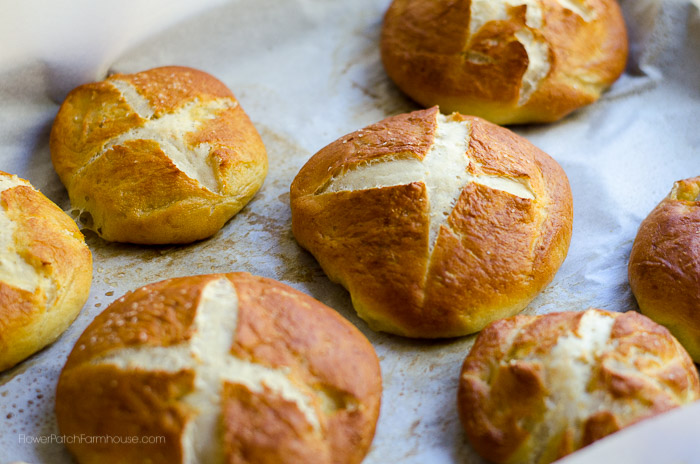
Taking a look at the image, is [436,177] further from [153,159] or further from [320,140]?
[153,159]

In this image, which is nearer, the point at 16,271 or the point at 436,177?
the point at 16,271

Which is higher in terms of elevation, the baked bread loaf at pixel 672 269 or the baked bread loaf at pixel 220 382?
the baked bread loaf at pixel 220 382

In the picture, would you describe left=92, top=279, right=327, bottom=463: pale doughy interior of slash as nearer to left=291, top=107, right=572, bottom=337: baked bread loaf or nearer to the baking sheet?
the baking sheet

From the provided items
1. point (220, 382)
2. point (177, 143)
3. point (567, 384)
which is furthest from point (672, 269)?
point (177, 143)

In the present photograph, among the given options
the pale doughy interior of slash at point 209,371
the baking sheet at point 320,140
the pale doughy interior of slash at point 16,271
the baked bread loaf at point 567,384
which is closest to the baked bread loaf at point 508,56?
the baking sheet at point 320,140

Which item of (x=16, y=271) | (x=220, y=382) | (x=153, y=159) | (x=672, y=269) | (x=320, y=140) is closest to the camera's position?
(x=220, y=382)

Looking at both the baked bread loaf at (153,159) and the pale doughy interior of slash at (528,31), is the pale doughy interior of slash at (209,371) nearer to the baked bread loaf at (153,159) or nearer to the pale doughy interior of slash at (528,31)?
the baked bread loaf at (153,159)

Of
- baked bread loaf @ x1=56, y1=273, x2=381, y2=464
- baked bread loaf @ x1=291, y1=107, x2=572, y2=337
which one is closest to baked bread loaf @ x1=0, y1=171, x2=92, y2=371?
baked bread loaf @ x1=56, y1=273, x2=381, y2=464
